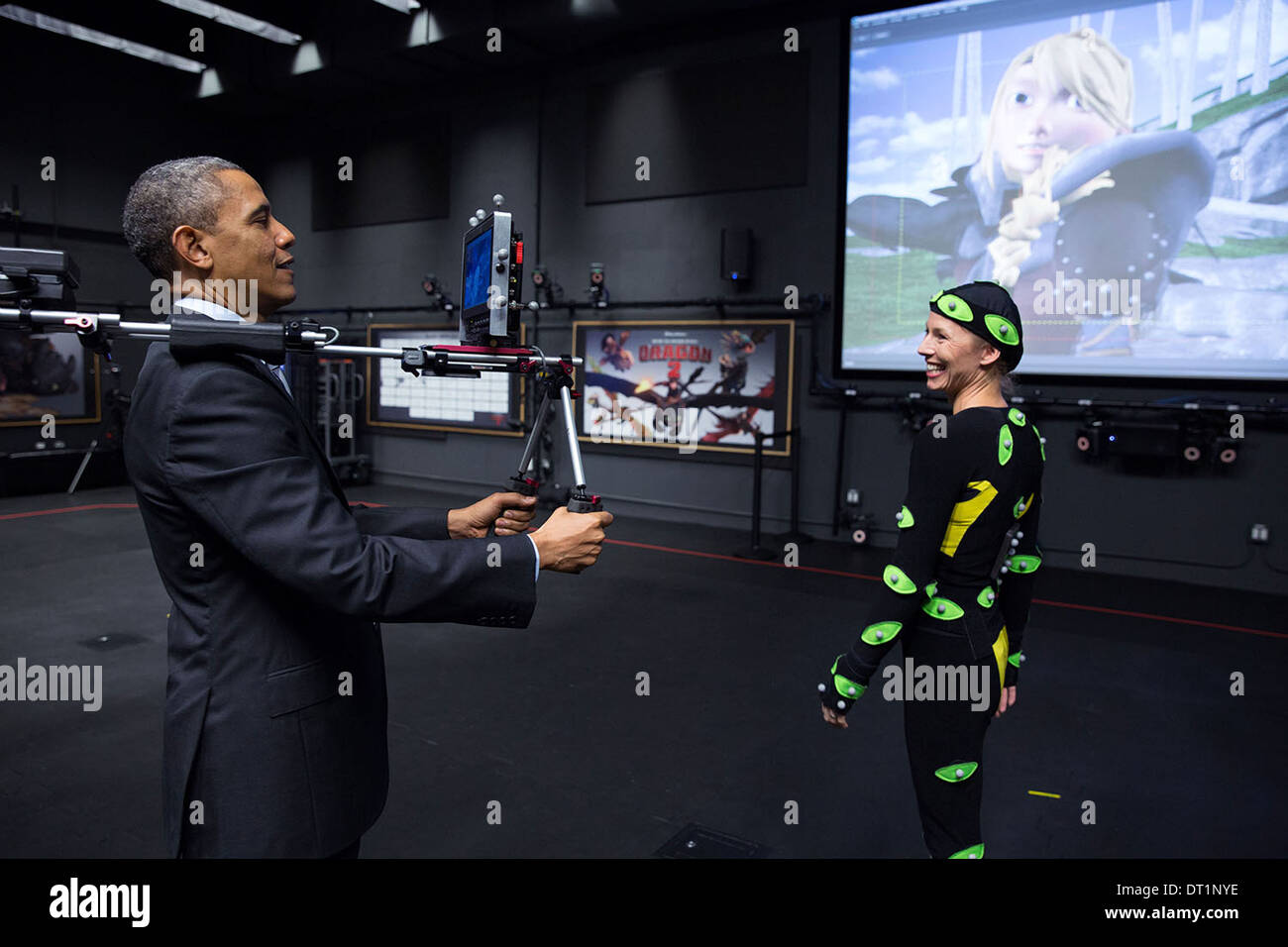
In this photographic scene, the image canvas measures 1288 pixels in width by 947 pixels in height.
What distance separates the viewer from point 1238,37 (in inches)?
208

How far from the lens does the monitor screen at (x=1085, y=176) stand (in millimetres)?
5324

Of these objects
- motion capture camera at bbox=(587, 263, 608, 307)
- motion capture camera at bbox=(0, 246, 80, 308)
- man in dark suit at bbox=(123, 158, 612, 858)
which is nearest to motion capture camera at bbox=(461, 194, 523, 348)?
man in dark suit at bbox=(123, 158, 612, 858)

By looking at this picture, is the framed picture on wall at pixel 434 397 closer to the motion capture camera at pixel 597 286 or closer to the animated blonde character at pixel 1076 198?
the motion capture camera at pixel 597 286

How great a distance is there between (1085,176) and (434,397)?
22.8 feet

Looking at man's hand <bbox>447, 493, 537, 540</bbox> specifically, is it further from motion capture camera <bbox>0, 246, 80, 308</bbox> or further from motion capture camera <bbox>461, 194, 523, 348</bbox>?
motion capture camera <bbox>0, 246, 80, 308</bbox>

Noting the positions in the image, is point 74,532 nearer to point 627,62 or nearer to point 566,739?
point 566,739

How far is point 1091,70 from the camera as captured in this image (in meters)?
5.68

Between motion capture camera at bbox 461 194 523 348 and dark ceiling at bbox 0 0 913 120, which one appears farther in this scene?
dark ceiling at bbox 0 0 913 120

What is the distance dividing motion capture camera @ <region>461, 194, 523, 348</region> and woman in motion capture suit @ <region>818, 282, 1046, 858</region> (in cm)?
94

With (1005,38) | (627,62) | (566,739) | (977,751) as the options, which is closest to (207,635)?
(977,751)

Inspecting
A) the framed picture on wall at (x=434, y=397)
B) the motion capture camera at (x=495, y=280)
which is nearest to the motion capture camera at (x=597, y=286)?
the framed picture on wall at (x=434, y=397)

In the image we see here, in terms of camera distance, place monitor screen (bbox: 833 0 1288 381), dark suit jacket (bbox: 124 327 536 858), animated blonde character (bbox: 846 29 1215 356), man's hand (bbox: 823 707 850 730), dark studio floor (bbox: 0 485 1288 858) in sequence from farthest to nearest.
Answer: animated blonde character (bbox: 846 29 1215 356), monitor screen (bbox: 833 0 1288 381), dark studio floor (bbox: 0 485 1288 858), man's hand (bbox: 823 707 850 730), dark suit jacket (bbox: 124 327 536 858)

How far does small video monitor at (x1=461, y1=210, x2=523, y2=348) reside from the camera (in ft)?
4.16
